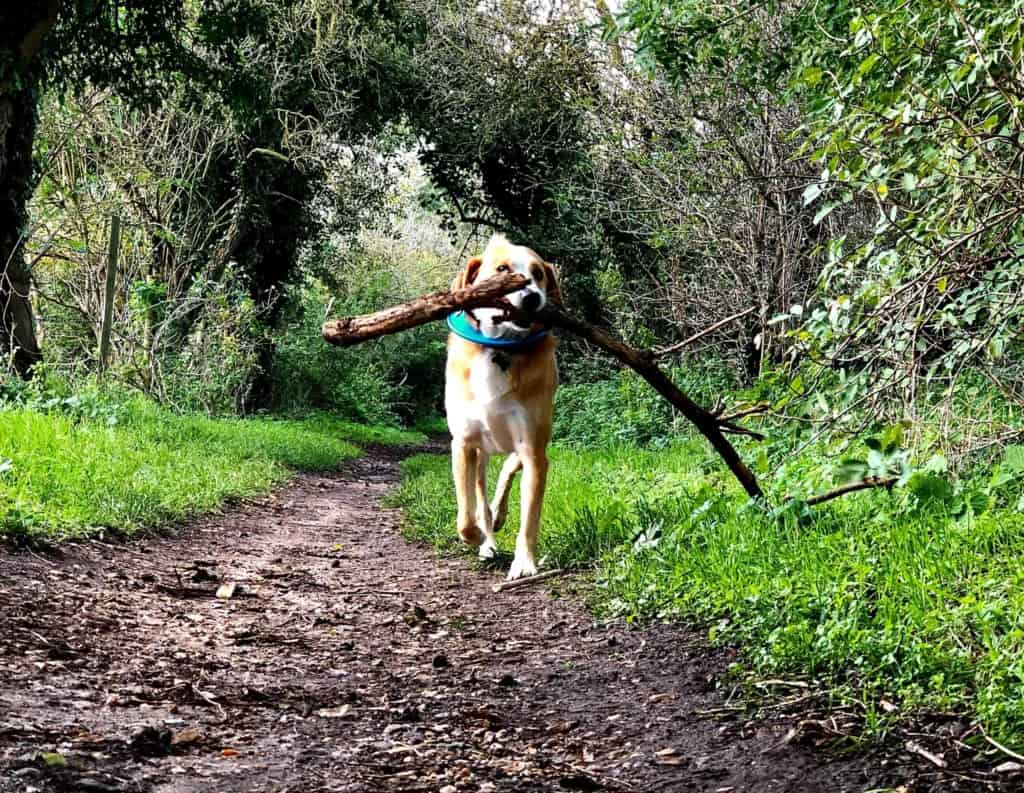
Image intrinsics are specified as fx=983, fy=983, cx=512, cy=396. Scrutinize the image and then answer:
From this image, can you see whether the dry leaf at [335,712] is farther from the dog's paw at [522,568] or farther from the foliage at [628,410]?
the foliage at [628,410]

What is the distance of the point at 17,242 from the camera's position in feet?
35.4

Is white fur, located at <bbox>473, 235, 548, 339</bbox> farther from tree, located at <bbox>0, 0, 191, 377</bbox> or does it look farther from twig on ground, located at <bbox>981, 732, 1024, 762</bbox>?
tree, located at <bbox>0, 0, 191, 377</bbox>

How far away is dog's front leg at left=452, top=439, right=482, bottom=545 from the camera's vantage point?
6.04m

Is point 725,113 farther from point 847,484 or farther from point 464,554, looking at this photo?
point 847,484

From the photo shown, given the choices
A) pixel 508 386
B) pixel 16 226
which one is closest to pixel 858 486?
pixel 508 386

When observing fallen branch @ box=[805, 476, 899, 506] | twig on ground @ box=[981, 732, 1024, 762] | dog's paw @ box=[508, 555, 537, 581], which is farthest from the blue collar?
twig on ground @ box=[981, 732, 1024, 762]

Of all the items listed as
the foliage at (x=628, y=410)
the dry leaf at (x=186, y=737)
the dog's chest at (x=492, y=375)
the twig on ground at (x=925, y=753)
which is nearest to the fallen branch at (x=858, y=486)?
the dog's chest at (x=492, y=375)

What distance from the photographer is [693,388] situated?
13414 millimetres

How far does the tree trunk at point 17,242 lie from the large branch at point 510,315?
7651 mm

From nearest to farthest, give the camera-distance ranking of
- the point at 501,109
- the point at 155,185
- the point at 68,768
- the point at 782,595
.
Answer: the point at 68,768, the point at 782,595, the point at 155,185, the point at 501,109

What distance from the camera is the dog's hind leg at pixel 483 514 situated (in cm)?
618

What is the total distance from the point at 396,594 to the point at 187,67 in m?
8.13

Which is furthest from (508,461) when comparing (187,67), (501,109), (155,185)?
(501,109)

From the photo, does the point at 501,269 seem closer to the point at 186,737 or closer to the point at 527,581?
the point at 527,581
